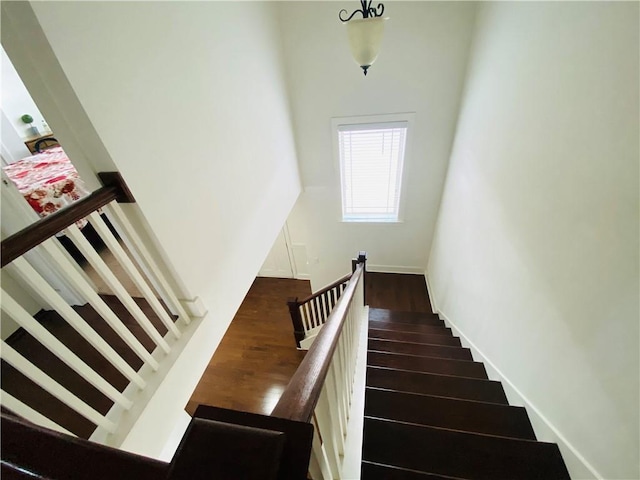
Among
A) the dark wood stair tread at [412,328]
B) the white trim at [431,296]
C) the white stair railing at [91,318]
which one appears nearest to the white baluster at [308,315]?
the dark wood stair tread at [412,328]

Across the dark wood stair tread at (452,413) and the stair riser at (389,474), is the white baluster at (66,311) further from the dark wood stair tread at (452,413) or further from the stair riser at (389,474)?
the dark wood stair tread at (452,413)

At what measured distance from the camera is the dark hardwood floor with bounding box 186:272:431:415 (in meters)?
3.20

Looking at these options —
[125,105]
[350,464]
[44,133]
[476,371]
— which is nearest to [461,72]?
[476,371]

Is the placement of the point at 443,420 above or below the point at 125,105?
below

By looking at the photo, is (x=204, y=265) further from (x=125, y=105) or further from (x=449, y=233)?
(x=449, y=233)

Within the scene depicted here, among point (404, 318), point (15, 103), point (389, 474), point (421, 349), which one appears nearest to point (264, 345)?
point (404, 318)

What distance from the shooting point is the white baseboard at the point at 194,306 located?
1.58 m

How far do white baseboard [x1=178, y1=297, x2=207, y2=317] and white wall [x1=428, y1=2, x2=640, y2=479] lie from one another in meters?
1.85

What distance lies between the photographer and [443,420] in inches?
56.5

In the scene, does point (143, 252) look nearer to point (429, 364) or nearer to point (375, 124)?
point (429, 364)

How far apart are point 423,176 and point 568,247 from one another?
2619 millimetres

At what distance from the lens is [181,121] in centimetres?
147

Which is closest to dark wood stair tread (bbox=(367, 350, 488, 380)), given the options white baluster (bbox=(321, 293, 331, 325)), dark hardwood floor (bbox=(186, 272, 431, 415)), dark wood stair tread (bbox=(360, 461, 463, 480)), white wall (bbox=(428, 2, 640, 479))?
white wall (bbox=(428, 2, 640, 479))

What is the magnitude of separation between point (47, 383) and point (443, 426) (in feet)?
5.67
